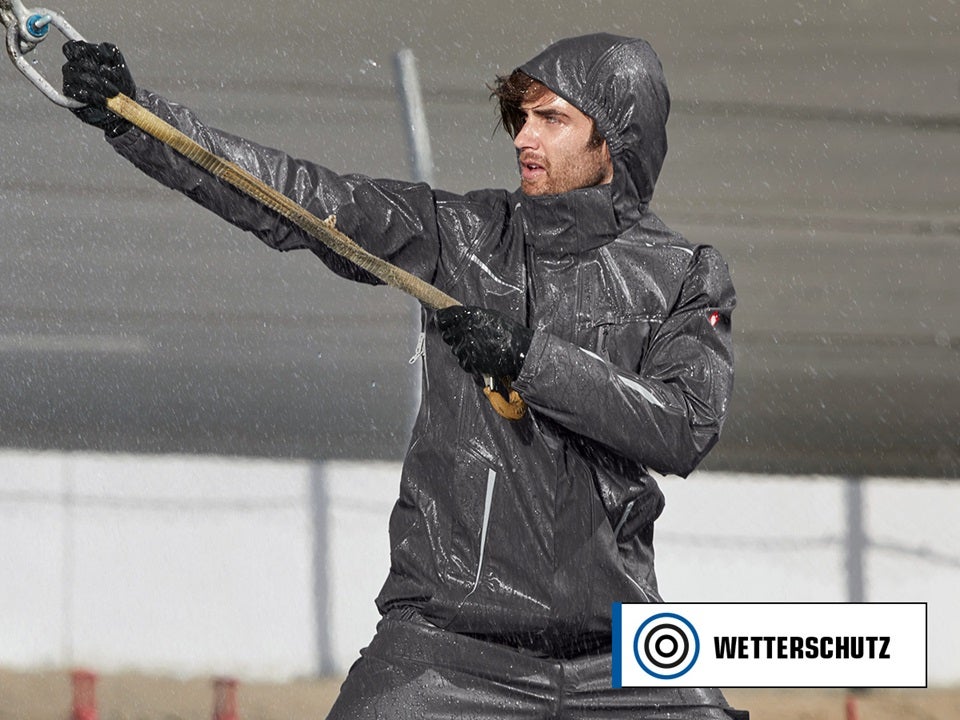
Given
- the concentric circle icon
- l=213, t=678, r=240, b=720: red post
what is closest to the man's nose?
the concentric circle icon

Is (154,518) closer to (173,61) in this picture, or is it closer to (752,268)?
(173,61)

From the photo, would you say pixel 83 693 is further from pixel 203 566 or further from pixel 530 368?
pixel 530 368

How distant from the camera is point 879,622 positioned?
278cm

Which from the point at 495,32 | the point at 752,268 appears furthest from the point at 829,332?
the point at 495,32

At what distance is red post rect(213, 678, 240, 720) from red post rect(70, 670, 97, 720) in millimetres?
300

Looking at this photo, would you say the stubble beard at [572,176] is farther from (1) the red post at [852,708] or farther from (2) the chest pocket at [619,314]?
(1) the red post at [852,708]

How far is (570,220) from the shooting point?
202cm

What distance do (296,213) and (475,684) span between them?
58 cm

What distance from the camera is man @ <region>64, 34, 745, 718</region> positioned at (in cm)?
189

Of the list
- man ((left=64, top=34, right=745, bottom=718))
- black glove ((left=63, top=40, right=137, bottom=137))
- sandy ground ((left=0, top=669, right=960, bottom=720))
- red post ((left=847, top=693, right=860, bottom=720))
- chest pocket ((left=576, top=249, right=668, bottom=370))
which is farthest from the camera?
red post ((left=847, top=693, right=860, bottom=720))

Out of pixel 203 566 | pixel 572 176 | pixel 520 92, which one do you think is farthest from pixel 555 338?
pixel 203 566

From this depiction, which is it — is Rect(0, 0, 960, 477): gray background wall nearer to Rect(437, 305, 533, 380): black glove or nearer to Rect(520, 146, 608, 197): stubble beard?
Rect(520, 146, 608, 197): stubble beard

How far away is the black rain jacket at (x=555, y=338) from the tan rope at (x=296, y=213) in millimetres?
29

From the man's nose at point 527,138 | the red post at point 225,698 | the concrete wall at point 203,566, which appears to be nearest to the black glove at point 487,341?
the man's nose at point 527,138
